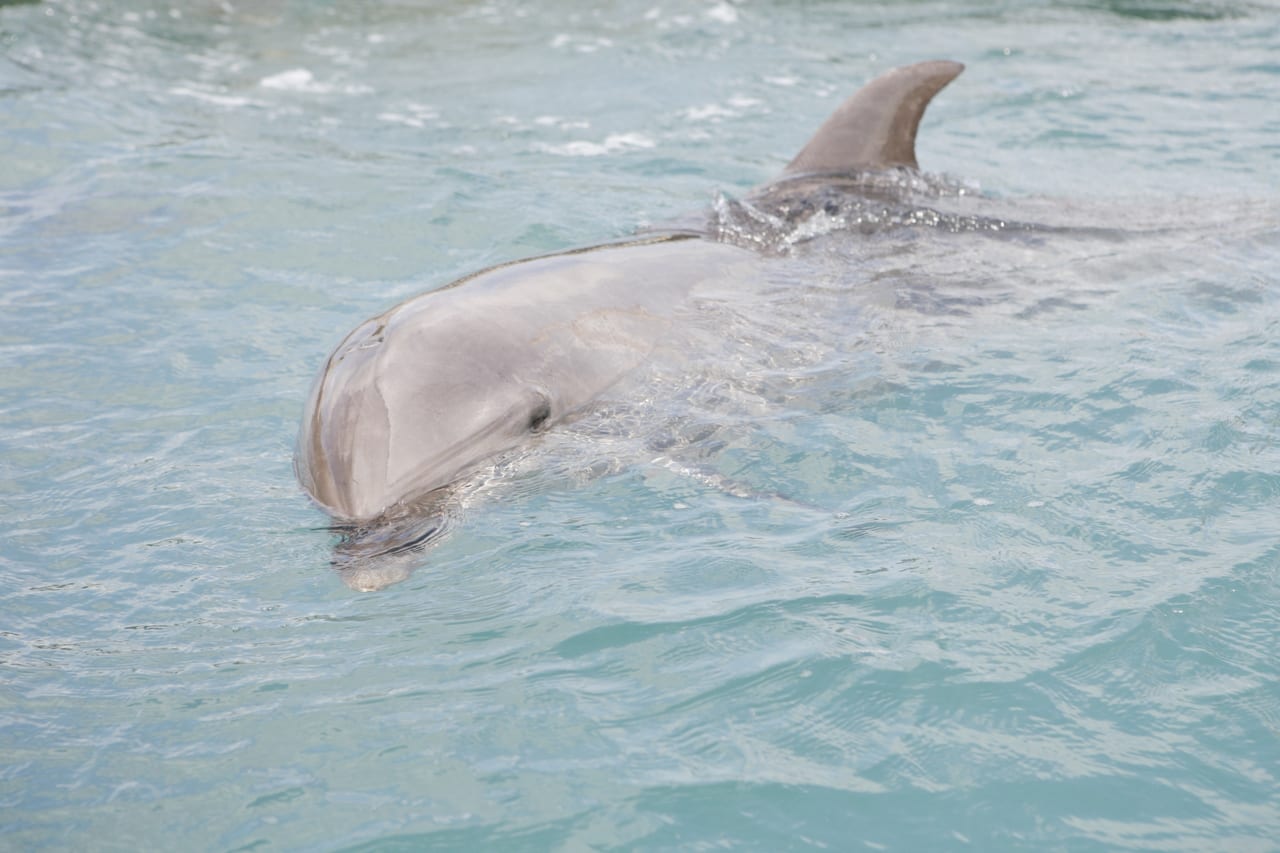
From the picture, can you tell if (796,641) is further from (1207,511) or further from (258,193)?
(258,193)

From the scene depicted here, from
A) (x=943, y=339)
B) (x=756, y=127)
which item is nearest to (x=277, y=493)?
(x=943, y=339)

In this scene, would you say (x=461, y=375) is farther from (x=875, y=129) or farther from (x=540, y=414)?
(x=875, y=129)

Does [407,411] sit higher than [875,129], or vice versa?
[875,129]

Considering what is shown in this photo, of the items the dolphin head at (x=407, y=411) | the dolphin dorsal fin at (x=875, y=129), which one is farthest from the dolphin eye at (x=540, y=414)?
the dolphin dorsal fin at (x=875, y=129)

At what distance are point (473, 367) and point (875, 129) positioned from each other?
3709 mm

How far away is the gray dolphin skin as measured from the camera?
4.83 metres

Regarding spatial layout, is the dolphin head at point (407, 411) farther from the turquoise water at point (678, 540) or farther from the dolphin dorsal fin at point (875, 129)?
the dolphin dorsal fin at point (875, 129)

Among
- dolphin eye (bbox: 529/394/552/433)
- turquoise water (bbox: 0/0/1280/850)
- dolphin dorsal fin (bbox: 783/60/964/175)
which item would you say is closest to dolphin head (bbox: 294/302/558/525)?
dolphin eye (bbox: 529/394/552/433)

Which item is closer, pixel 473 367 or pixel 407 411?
pixel 407 411

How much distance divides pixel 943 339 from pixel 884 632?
2.51m

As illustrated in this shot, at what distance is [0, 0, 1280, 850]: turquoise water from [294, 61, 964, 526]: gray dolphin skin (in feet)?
0.49

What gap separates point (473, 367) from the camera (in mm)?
5105

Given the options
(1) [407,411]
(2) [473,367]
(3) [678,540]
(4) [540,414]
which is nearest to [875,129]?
(4) [540,414]

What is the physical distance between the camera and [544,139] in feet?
35.7
